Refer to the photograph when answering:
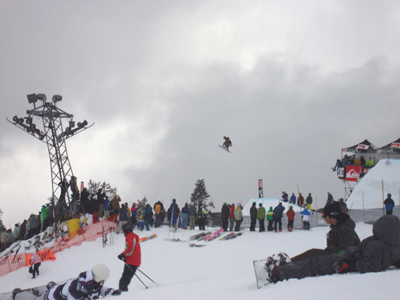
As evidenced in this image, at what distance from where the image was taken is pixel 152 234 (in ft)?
57.6

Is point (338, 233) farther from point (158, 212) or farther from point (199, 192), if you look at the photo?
point (199, 192)

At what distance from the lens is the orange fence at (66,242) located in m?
16.1

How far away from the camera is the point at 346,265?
192 inches

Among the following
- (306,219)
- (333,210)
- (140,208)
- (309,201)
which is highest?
(333,210)

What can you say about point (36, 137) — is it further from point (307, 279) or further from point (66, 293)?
point (307, 279)

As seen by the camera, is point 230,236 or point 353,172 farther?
point 353,172

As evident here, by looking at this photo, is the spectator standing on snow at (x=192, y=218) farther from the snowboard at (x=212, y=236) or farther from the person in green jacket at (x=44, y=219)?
the person in green jacket at (x=44, y=219)

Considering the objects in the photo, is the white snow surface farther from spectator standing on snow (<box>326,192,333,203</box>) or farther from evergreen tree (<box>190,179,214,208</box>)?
evergreen tree (<box>190,179,214,208</box>)

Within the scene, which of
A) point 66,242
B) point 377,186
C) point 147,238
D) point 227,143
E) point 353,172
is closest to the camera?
point 147,238

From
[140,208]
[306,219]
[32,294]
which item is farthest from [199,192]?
[32,294]

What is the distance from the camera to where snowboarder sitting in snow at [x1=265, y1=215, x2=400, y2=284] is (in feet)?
15.5

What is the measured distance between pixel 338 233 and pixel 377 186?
23992 millimetres

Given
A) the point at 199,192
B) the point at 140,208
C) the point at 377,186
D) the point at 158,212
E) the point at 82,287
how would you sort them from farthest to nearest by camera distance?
1. the point at 199,192
2. the point at 140,208
3. the point at 377,186
4. the point at 158,212
5. the point at 82,287

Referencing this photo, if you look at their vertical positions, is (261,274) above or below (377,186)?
below
